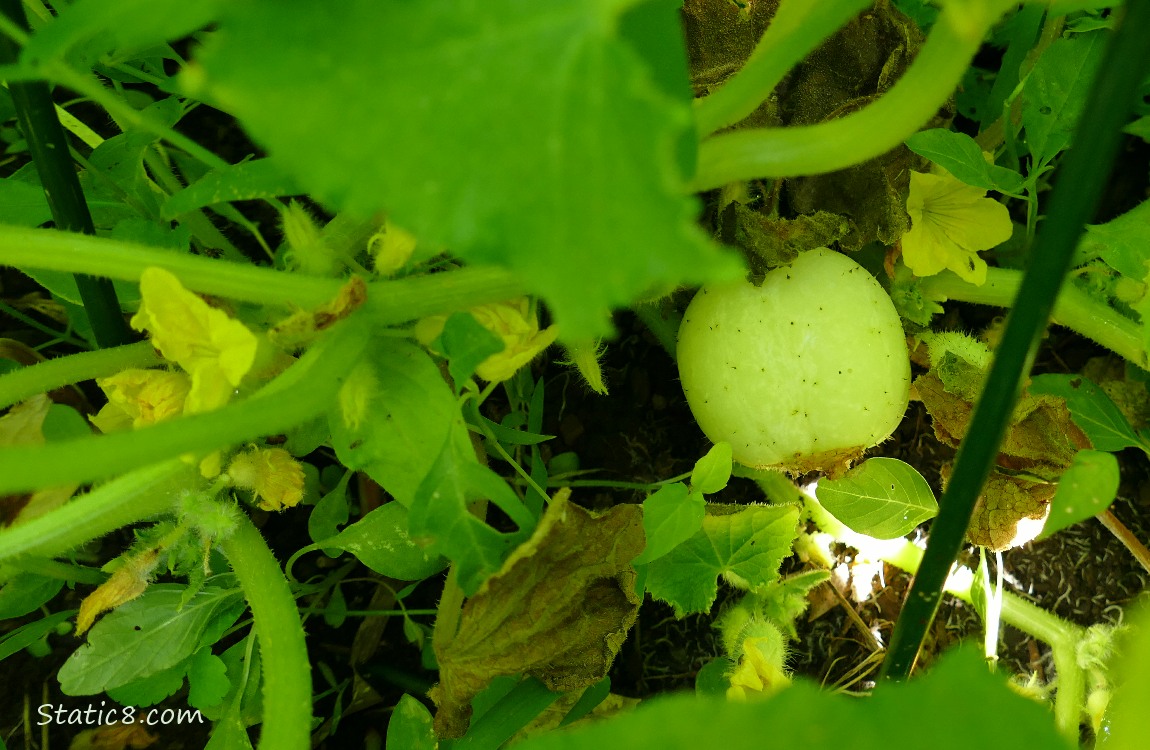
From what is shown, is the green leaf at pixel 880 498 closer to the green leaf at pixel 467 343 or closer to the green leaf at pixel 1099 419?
the green leaf at pixel 1099 419

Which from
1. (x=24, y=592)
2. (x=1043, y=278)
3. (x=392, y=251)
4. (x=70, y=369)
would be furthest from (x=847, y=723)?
(x=24, y=592)

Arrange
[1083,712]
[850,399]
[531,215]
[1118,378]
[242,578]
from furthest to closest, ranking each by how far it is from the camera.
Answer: [1118,378]
[1083,712]
[850,399]
[242,578]
[531,215]

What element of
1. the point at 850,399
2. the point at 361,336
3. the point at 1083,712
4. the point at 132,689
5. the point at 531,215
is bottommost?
the point at 1083,712

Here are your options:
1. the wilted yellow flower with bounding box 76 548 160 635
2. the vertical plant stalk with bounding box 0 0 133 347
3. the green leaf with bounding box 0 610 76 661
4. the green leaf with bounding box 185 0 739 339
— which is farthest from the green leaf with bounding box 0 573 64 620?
the green leaf with bounding box 185 0 739 339

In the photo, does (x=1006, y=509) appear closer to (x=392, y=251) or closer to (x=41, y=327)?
(x=392, y=251)

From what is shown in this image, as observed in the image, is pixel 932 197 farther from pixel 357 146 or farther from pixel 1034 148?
pixel 357 146

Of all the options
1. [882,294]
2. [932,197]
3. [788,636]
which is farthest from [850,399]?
[788,636]

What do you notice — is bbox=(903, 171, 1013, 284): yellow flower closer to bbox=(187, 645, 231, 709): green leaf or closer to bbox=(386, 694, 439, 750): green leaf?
bbox=(386, 694, 439, 750): green leaf
